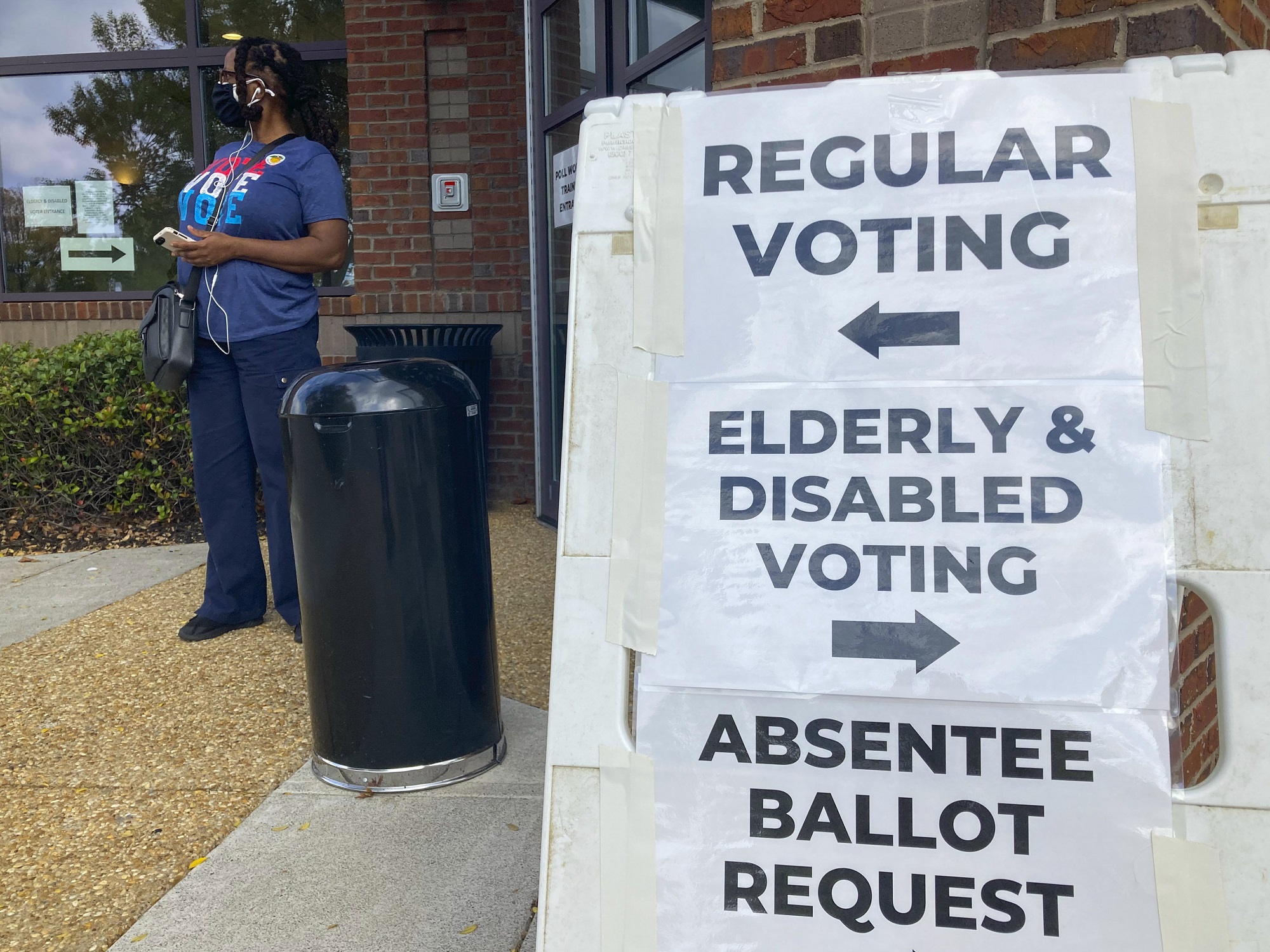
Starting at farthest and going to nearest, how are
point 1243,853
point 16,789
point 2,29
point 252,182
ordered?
point 2,29
point 252,182
point 16,789
point 1243,853

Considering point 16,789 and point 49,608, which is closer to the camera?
point 16,789

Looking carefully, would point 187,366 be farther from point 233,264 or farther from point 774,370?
point 774,370

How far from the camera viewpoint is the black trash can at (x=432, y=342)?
5.91 m

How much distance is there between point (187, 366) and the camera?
3.90 metres

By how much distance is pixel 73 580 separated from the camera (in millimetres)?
5500

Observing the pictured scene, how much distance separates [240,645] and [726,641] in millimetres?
3303

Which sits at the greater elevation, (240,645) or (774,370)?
(774,370)

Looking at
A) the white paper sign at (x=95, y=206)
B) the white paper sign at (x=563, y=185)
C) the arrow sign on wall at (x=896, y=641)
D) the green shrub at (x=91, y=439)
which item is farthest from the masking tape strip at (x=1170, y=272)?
the white paper sign at (x=95, y=206)

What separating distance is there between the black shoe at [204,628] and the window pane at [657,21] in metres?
3.15

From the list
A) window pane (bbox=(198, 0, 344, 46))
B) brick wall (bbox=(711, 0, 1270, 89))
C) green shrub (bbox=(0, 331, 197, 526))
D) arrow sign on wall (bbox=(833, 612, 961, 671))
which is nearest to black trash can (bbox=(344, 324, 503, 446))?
green shrub (bbox=(0, 331, 197, 526))

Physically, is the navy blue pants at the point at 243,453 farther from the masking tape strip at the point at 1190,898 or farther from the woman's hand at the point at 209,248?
the masking tape strip at the point at 1190,898

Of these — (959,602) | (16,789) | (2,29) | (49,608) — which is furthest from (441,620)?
(2,29)

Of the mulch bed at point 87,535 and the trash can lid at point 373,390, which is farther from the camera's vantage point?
the mulch bed at point 87,535

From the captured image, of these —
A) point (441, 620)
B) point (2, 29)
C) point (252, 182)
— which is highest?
point (2, 29)
